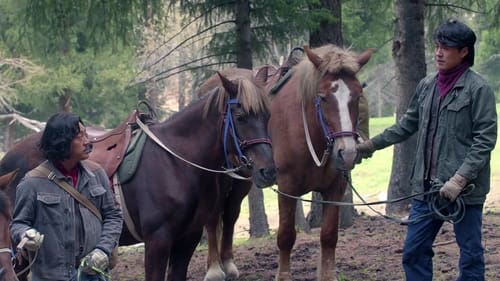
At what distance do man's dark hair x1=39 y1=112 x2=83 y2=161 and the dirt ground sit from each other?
362cm

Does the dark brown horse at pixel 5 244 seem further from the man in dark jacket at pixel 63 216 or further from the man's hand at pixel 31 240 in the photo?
the man in dark jacket at pixel 63 216

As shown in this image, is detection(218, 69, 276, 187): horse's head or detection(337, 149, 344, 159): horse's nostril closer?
detection(218, 69, 276, 187): horse's head

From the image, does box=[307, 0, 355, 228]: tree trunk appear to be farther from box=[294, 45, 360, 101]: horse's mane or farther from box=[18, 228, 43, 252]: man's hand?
box=[18, 228, 43, 252]: man's hand

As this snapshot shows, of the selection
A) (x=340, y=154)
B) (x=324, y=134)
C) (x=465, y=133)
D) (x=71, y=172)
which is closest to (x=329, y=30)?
(x=324, y=134)

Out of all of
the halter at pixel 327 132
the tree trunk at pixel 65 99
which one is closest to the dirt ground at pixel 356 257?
the halter at pixel 327 132

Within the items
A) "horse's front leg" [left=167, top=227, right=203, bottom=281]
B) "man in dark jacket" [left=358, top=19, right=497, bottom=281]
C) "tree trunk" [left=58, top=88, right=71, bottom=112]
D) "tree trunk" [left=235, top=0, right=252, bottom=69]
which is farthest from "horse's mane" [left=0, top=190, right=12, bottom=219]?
"tree trunk" [left=58, top=88, right=71, bottom=112]

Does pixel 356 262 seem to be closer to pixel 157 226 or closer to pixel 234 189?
pixel 234 189

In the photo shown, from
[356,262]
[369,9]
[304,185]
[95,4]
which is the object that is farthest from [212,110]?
[369,9]

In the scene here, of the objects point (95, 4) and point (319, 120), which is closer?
point (319, 120)

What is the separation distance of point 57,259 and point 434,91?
2.75 meters

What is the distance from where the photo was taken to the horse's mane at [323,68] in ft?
21.7

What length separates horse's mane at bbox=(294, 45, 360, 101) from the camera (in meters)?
6.61

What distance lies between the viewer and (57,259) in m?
4.49

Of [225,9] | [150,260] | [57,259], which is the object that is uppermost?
[225,9]
